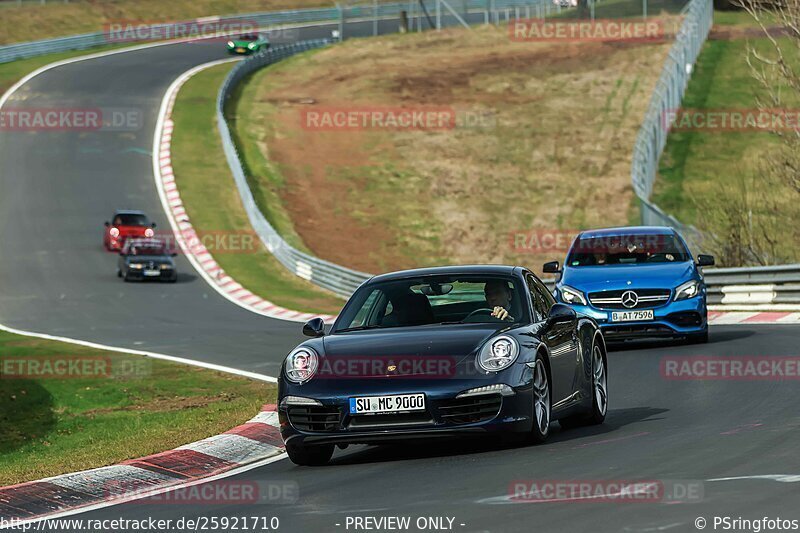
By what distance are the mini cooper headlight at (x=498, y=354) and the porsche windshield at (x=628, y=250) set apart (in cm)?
931

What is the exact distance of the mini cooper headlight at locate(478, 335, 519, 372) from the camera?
10133 millimetres

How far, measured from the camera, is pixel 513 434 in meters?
10.1

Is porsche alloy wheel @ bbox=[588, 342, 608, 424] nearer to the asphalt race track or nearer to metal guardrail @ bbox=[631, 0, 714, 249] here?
the asphalt race track

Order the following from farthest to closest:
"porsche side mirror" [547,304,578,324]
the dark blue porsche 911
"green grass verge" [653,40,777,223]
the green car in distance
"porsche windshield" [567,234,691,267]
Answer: the green car in distance → "green grass verge" [653,40,777,223] → "porsche windshield" [567,234,691,267] → "porsche side mirror" [547,304,578,324] → the dark blue porsche 911

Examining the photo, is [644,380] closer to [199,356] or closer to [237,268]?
[199,356]

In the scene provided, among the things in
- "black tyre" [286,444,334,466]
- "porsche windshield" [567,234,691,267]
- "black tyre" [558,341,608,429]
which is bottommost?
"porsche windshield" [567,234,691,267]

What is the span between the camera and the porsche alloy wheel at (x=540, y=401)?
10352mm

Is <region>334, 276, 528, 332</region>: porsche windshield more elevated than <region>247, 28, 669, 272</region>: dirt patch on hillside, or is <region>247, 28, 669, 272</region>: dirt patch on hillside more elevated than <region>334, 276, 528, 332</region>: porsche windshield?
<region>334, 276, 528, 332</region>: porsche windshield

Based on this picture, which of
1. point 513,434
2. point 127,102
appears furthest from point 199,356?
point 127,102

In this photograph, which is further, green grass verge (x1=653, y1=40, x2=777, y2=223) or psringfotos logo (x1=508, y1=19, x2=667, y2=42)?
psringfotos logo (x1=508, y1=19, x2=667, y2=42)

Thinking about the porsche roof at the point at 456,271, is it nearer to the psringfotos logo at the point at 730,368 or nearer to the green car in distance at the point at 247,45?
the psringfotos logo at the point at 730,368

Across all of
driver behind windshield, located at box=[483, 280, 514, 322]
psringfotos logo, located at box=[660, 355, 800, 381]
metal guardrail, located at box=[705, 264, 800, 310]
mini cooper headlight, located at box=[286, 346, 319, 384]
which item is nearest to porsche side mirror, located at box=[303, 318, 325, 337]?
mini cooper headlight, located at box=[286, 346, 319, 384]

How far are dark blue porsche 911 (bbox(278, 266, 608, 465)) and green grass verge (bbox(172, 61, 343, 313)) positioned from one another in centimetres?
1882

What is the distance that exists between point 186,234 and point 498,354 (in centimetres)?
3364
